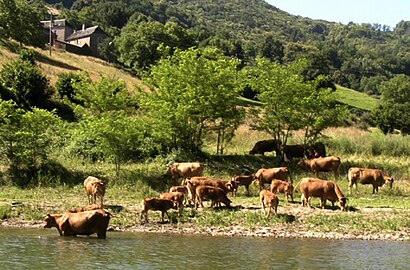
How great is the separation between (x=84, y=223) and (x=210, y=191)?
22.4ft

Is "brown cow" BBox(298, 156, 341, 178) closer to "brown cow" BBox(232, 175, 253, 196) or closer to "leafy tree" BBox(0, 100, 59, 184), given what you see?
"brown cow" BBox(232, 175, 253, 196)

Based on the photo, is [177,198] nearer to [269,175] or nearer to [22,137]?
[269,175]

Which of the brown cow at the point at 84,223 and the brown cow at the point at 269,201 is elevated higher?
the brown cow at the point at 269,201

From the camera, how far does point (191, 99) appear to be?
36938mm

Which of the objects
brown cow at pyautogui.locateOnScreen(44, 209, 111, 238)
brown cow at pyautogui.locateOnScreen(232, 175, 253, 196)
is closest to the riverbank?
brown cow at pyautogui.locateOnScreen(44, 209, 111, 238)

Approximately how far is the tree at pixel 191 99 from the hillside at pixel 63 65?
2806 cm

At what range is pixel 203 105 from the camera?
37188 mm

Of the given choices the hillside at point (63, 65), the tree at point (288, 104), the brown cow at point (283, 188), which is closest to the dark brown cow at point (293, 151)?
the tree at point (288, 104)

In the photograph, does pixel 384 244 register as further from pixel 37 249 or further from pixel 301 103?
pixel 301 103

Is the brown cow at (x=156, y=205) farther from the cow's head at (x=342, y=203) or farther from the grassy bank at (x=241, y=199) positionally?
the cow's head at (x=342, y=203)

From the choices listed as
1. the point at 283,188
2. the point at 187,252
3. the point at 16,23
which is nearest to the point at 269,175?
the point at 283,188

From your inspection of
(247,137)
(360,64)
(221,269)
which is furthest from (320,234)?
(360,64)

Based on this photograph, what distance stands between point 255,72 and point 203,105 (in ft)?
21.6

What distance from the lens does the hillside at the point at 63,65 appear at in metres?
70.7
